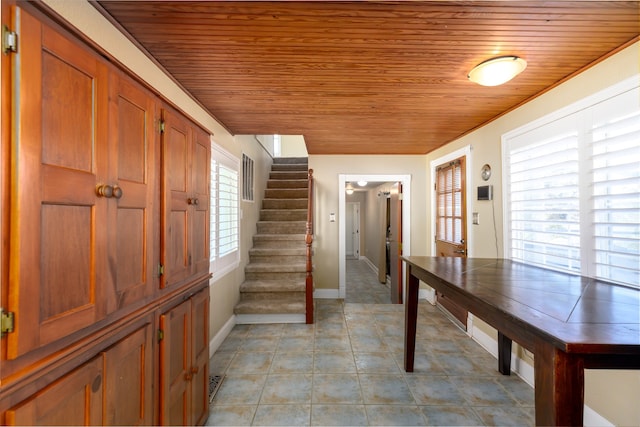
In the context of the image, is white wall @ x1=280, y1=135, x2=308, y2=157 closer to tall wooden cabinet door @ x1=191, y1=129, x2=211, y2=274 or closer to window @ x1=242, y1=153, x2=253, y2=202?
window @ x1=242, y1=153, x2=253, y2=202

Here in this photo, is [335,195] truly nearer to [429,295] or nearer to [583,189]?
[429,295]

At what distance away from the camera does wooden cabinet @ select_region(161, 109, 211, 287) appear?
131 cm

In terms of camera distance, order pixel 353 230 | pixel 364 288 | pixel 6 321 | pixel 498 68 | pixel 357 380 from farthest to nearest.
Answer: pixel 353 230, pixel 364 288, pixel 357 380, pixel 498 68, pixel 6 321

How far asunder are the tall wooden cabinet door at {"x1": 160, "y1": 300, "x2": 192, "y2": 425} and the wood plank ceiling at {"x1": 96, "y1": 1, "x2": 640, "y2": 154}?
1427mm

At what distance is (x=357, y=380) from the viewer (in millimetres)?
2299

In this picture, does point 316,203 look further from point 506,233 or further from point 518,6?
point 518,6

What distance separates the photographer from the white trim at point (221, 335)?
2748 mm

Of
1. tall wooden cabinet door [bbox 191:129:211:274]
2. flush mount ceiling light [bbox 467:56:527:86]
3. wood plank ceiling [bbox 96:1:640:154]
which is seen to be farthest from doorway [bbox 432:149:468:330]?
tall wooden cabinet door [bbox 191:129:211:274]

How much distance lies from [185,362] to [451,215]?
11.2 feet

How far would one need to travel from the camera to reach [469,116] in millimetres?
2707

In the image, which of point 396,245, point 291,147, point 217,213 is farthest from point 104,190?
point 291,147

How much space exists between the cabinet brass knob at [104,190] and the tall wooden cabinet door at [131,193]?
0.02 metres

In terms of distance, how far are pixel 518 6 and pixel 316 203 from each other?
345 cm

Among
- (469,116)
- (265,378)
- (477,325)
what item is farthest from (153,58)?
(477,325)
